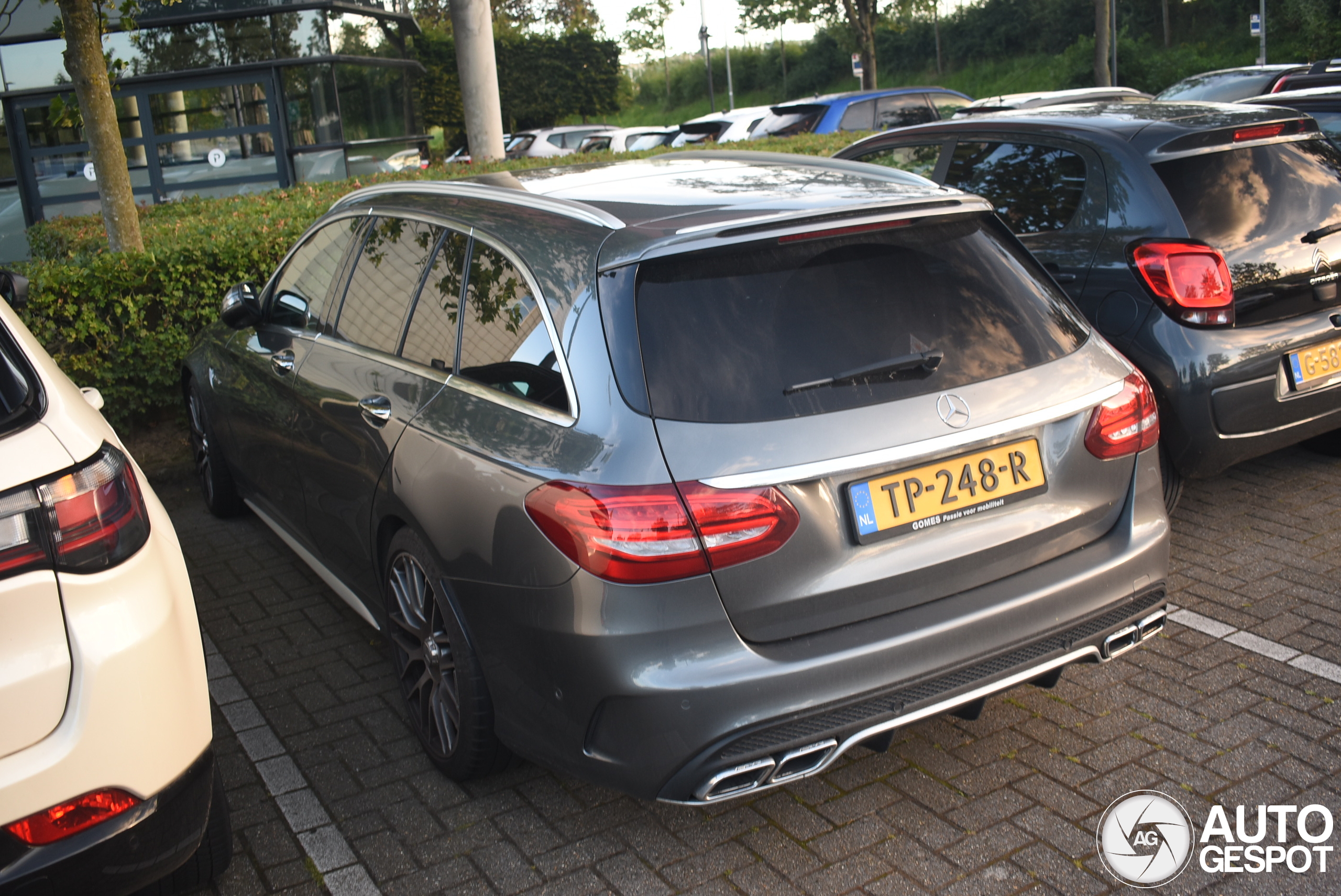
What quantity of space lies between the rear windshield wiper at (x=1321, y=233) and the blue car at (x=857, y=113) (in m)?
12.1

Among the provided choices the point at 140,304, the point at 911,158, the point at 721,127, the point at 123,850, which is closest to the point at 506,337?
the point at 123,850

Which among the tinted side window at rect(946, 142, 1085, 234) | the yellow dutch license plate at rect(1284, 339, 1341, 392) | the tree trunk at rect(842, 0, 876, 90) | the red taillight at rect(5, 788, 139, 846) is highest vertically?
the tree trunk at rect(842, 0, 876, 90)

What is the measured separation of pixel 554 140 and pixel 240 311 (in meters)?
22.0

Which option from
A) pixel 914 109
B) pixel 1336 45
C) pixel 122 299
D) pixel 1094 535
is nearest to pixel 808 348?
pixel 1094 535

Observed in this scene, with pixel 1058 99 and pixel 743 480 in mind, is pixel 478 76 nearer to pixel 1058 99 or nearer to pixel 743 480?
pixel 1058 99

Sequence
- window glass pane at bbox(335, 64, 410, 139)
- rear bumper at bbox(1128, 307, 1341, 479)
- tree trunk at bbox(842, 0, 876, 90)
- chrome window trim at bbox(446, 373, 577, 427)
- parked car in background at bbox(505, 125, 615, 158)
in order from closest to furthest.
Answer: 1. chrome window trim at bbox(446, 373, 577, 427)
2. rear bumper at bbox(1128, 307, 1341, 479)
3. window glass pane at bbox(335, 64, 410, 139)
4. parked car in background at bbox(505, 125, 615, 158)
5. tree trunk at bbox(842, 0, 876, 90)

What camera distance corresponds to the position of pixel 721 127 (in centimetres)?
1967

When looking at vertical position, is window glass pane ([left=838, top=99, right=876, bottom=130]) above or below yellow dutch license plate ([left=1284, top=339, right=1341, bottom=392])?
above

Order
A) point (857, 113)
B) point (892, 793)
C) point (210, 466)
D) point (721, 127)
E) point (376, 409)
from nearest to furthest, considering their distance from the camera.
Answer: point (892, 793) < point (376, 409) < point (210, 466) < point (857, 113) < point (721, 127)

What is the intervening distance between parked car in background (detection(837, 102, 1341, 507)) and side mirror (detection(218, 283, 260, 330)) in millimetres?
3259

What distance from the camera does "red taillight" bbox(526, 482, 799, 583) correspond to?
2412 millimetres

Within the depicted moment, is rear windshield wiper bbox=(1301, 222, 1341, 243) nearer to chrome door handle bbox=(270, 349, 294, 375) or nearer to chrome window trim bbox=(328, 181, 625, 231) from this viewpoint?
chrome window trim bbox=(328, 181, 625, 231)

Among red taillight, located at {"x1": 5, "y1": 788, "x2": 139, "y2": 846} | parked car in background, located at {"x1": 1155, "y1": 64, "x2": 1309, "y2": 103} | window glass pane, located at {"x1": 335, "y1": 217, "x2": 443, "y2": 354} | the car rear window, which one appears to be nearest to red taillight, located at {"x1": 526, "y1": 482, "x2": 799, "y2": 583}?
the car rear window

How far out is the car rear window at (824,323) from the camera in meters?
2.53
